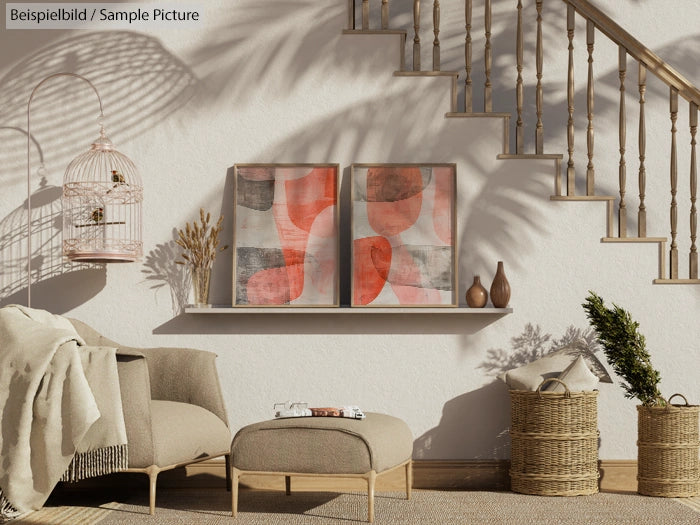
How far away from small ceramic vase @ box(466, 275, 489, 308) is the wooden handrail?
4.49ft

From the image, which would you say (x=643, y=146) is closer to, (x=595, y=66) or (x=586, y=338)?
(x=595, y=66)

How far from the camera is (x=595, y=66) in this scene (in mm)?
5020

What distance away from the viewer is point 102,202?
4.72 metres

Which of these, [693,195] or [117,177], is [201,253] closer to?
[117,177]

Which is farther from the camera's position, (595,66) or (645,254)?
(595,66)

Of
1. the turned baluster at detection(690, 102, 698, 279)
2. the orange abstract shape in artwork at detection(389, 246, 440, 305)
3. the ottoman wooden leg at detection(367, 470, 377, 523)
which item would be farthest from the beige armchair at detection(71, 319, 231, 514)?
the turned baluster at detection(690, 102, 698, 279)

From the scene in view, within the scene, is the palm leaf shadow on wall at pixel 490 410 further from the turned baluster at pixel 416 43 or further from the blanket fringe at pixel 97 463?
the blanket fringe at pixel 97 463

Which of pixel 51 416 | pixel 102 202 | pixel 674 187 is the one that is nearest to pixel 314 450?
pixel 51 416

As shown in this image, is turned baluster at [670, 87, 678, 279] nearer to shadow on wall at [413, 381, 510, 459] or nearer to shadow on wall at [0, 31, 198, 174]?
Answer: shadow on wall at [413, 381, 510, 459]

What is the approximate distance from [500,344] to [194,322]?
1.55 m

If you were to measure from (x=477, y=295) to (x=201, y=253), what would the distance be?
4.54ft

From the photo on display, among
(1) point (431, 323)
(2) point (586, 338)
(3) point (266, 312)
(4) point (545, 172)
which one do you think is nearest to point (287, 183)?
(3) point (266, 312)

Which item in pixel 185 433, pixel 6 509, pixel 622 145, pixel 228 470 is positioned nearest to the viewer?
pixel 6 509

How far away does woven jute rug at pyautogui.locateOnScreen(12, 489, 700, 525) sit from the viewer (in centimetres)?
380
